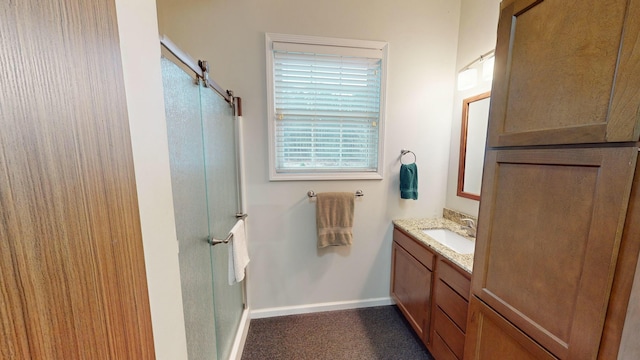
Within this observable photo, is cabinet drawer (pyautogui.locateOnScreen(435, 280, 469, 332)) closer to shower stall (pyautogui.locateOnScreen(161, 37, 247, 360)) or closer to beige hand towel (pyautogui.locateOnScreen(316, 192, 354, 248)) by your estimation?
beige hand towel (pyautogui.locateOnScreen(316, 192, 354, 248))

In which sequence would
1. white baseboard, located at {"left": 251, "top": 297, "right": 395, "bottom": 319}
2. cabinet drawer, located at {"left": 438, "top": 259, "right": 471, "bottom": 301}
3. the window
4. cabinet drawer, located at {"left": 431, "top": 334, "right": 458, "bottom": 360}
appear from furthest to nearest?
white baseboard, located at {"left": 251, "top": 297, "right": 395, "bottom": 319}
the window
cabinet drawer, located at {"left": 431, "top": 334, "right": 458, "bottom": 360}
cabinet drawer, located at {"left": 438, "top": 259, "right": 471, "bottom": 301}

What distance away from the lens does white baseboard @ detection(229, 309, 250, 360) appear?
63.6 inches

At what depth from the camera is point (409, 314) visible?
1.91 meters

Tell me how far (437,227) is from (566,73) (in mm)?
1504

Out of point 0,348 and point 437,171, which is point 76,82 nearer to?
point 0,348

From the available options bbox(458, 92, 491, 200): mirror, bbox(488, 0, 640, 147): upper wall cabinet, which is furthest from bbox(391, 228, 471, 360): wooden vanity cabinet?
bbox(488, 0, 640, 147): upper wall cabinet

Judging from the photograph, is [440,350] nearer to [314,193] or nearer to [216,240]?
[314,193]

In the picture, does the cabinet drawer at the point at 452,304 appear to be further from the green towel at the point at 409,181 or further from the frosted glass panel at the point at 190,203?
the frosted glass panel at the point at 190,203

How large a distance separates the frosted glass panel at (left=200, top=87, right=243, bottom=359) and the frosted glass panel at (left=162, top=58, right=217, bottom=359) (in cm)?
10

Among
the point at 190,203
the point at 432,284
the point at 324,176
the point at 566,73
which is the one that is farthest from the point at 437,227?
the point at 190,203

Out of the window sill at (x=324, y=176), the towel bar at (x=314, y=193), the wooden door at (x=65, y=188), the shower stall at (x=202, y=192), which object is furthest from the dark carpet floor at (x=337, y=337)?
the wooden door at (x=65, y=188)

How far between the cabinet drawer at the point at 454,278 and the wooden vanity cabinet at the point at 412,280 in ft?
0.34

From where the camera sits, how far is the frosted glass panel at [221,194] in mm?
1325

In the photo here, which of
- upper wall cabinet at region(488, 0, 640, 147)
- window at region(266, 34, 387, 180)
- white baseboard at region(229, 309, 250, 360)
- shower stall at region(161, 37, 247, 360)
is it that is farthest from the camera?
window at region(266, 34, 387, 180)
